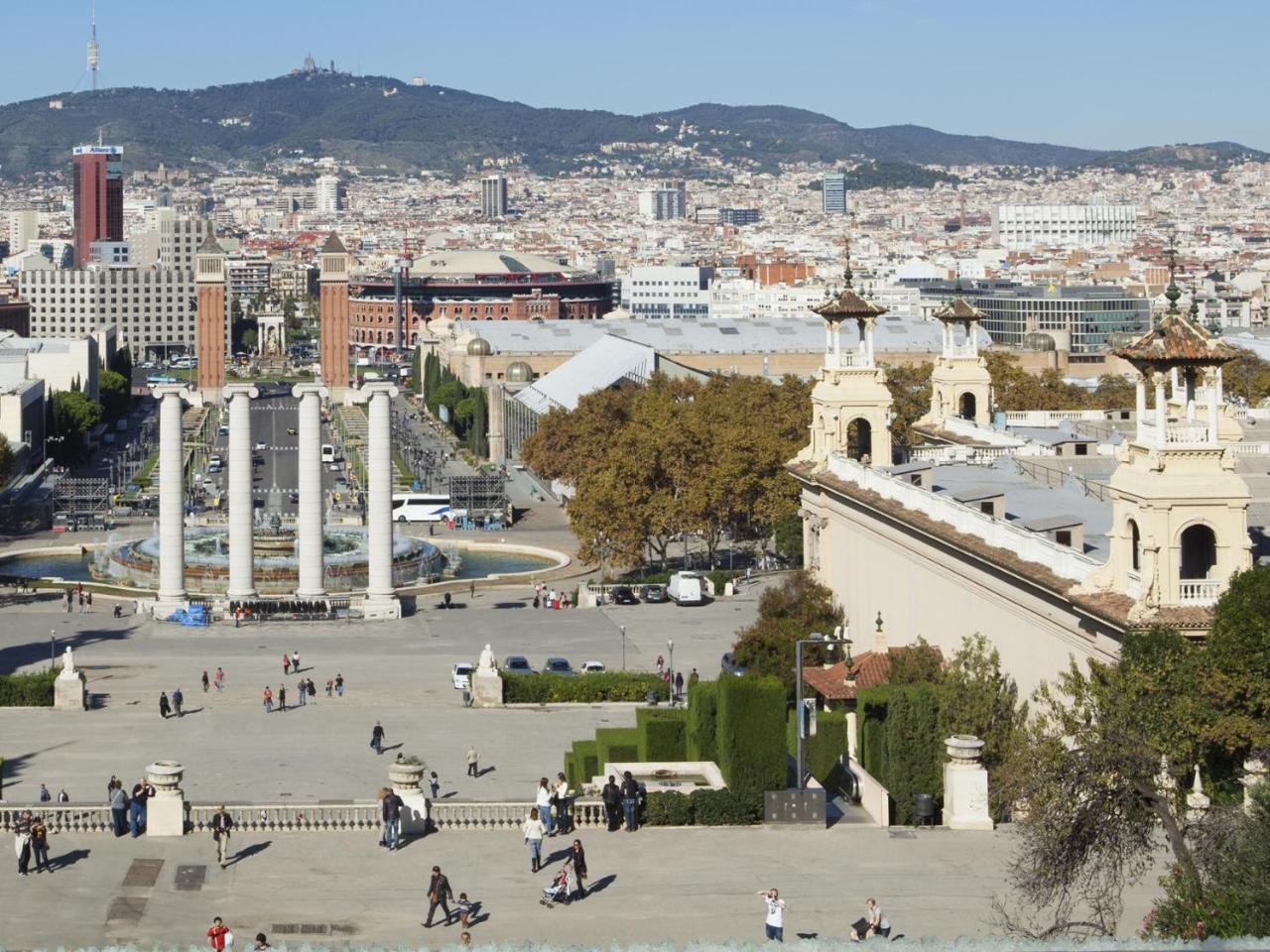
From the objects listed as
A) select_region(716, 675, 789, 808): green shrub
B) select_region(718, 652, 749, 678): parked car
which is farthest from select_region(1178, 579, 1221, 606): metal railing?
select_region(718, 652, 749, 678): parked car

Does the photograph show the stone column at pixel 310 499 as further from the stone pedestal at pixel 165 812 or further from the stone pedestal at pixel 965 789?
the stone pedestal at pixel 965 789

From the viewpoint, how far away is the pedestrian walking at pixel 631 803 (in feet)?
129

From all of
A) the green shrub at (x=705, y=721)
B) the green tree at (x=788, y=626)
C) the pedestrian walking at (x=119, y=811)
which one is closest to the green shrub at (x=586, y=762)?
the green shrub at (x=705, y=721)

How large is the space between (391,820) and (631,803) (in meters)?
3.51

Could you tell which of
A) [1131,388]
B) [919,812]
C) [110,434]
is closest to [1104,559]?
[919,812]

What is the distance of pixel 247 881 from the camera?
3666 cm

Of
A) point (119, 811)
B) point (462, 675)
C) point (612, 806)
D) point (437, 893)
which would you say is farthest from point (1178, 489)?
point (462, 675)

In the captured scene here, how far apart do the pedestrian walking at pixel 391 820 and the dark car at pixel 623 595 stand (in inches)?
1647

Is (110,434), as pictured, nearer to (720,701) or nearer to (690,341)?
(690,341)

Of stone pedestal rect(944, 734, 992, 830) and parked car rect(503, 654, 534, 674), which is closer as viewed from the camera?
stone pedestal rect(944, 734, 992, 830)

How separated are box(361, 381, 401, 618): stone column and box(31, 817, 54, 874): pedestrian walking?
39610mm

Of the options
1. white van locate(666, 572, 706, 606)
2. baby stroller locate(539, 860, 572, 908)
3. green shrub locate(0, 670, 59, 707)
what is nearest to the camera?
baby stroller locate(539, 860, 572, 908)

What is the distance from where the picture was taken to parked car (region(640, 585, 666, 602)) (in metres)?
81.1

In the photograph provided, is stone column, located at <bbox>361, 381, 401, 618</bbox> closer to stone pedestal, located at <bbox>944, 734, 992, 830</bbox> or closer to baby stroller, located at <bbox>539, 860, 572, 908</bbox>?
stone pedestal, located at <bbox>944, 734, 992, 830</bbox>
